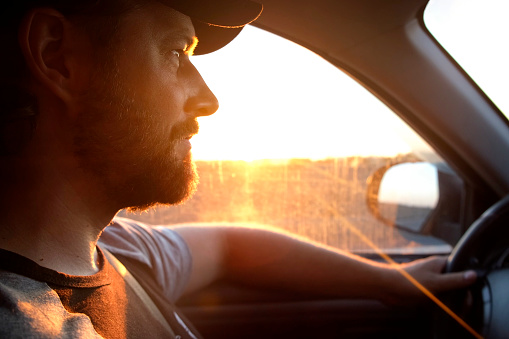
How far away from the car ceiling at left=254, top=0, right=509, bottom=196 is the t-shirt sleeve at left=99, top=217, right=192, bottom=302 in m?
1.25

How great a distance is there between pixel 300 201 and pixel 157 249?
1.24 meters

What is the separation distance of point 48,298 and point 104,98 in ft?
2.17

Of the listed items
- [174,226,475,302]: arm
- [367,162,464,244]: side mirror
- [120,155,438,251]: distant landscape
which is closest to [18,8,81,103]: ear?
[174,226,475,302]: arm

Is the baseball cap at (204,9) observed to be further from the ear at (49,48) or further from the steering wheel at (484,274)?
the steering wheel at (484,274)

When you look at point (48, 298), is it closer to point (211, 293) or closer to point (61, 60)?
point (61, 60)

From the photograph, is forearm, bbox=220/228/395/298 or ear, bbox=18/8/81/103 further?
forearm, bbox=220/228/395/298

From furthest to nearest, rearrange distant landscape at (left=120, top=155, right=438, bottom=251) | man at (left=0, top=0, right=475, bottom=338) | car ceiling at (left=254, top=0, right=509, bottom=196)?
distant landscape at (left=120, top=155, right=438, bottom=251), car ceiling at (left=254, top=0, right=509, bottom=196), man at (left=0, top=0, right=475, bottom=338)

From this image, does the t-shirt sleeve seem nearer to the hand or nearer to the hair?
the hair

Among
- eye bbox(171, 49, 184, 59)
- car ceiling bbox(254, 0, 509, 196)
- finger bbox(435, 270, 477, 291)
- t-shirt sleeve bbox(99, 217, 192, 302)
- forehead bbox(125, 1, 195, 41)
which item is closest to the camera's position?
forehead bbox(125, 1, 195, 41)

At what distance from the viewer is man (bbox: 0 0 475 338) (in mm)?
1291

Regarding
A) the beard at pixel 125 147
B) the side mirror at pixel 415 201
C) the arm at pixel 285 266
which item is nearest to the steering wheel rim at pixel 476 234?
the arm at pixel 285 266

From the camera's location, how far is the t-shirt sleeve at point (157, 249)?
6.61 feet

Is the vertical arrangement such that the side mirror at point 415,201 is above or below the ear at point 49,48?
below

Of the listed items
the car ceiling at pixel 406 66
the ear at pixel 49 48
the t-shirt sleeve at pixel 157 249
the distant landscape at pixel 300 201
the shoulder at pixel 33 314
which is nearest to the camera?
the shoulder at pixel 33 314
